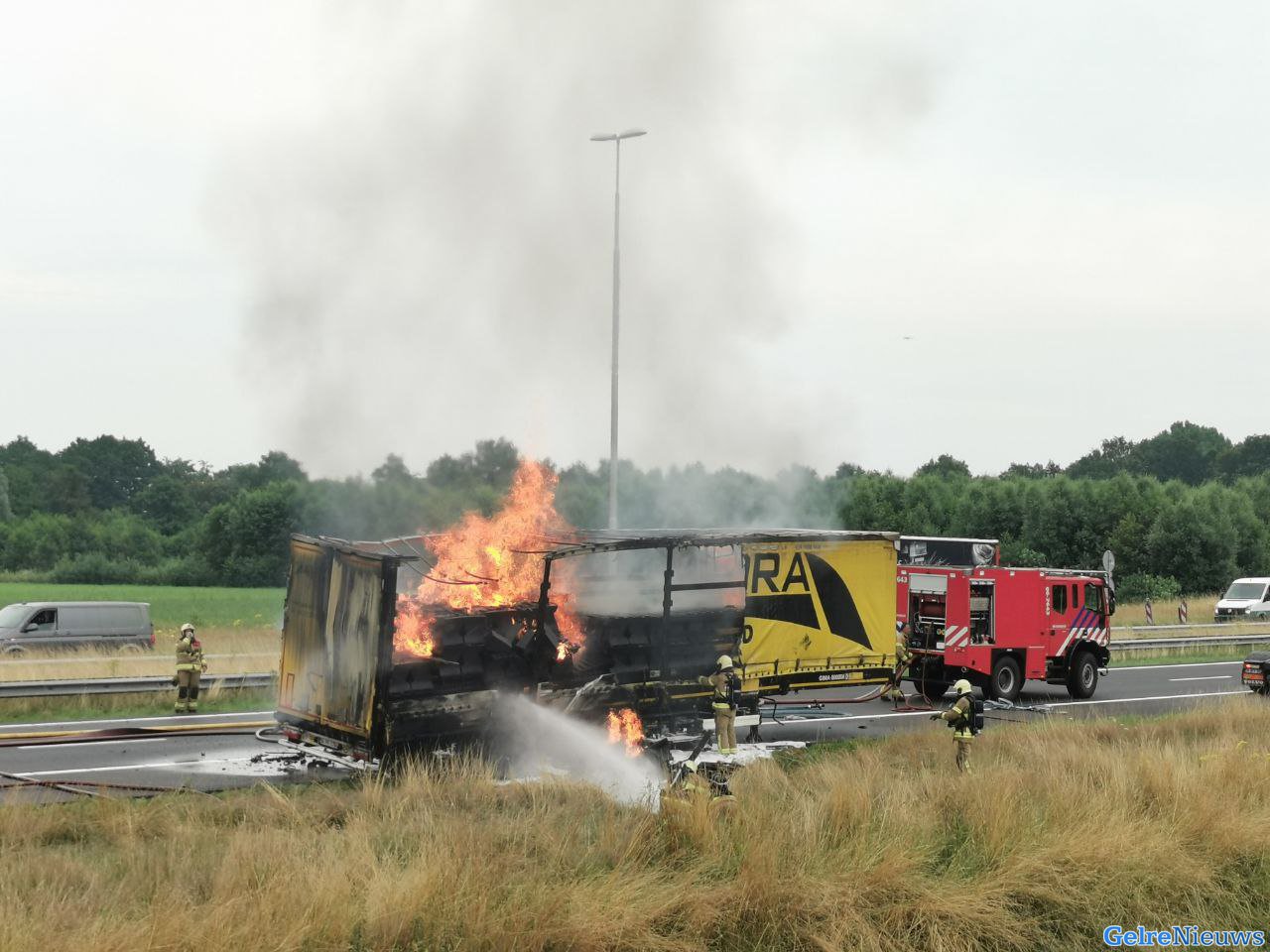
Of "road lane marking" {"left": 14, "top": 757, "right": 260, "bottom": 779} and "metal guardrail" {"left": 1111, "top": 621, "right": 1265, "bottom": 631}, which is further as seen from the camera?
"metal guardrail" {"left": 1111, "top": 621, "right": 1265, "bottom": 631}

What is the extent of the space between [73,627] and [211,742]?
41.5 ft

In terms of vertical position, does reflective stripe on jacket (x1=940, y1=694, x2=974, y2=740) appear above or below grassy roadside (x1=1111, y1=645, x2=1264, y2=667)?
above

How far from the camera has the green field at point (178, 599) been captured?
143 feet

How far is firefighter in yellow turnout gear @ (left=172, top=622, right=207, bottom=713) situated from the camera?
17984 millimetres

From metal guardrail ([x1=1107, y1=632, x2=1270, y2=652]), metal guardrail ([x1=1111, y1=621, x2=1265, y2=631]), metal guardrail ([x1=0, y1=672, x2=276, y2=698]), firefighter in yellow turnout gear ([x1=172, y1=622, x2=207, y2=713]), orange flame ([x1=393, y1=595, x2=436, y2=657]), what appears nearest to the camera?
orange flame ([x1=393, y1=595, x2=436, y2=657])

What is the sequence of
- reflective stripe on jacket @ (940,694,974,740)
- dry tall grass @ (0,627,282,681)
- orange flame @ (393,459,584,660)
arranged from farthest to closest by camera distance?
dry tall grass @ (0,627,282,681) < orange flame @ (393,459,584,660) < reflective stripe on jacket @ (940,694,974,740)

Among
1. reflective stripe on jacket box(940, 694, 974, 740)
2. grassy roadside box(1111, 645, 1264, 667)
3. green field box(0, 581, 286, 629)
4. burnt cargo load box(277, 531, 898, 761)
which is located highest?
burnt cargo load box(277, 531, 898, 761)

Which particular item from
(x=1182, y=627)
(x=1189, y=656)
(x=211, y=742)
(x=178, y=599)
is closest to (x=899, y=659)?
(x=211, y=742)

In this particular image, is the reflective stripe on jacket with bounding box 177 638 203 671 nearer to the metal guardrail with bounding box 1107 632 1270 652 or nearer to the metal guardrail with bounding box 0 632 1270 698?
the metal guardrail with bounding box 0 632 1270 698

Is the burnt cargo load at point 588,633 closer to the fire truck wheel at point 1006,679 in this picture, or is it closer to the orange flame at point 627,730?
the orange flame at point 627,730

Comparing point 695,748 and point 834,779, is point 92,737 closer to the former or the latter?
point 695,748

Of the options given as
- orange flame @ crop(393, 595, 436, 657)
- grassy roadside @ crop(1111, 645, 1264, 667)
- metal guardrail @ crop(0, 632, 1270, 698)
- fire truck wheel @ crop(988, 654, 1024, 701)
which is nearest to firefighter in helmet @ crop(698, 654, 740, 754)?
orange flame @ crop(393, 595, 436, 657)

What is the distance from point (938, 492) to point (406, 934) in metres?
66.2

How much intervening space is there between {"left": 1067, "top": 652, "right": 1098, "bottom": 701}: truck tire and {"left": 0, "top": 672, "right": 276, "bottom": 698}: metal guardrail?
14797 millimetres
